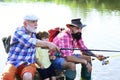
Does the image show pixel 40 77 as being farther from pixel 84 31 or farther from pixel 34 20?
pixel 84 31

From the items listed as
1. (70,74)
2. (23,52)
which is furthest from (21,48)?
(70,74)

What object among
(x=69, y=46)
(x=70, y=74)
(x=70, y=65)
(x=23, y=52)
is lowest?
(x=70, y=74)

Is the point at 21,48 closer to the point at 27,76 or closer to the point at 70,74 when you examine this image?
the point at 27,76

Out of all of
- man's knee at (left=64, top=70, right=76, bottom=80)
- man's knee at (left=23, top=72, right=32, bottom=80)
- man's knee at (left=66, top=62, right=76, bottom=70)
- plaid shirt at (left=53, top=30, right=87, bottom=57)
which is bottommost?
man's knee at (left=64, top=70, right=76, bottom=80)

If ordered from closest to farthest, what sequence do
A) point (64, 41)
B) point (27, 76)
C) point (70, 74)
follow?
point (27, 76) < point (64, 41) < point (70, 74)

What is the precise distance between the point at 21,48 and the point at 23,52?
9 centimetres

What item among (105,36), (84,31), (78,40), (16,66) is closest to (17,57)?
Result: (16,66)

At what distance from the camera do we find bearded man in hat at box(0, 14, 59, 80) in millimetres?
7848

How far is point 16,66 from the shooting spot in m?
8.03

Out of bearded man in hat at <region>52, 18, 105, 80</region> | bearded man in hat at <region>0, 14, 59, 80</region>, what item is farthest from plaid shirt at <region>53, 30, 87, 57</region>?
bearded man in hat at <region>0, 14, 59, 80</region>

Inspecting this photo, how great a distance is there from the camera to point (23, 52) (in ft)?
26.1

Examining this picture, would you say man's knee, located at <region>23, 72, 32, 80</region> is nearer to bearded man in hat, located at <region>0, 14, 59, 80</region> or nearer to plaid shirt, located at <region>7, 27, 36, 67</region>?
bearded man in hat, located at <region>0, 14, 59, 80</region>

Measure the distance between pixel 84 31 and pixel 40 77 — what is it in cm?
1263

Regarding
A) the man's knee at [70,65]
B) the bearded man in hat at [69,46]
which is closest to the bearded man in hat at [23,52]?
the bearded man in hat at [69,46]
